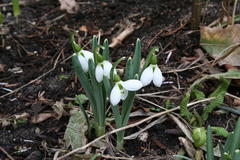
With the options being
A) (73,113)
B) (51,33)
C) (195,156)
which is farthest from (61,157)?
(51,33)

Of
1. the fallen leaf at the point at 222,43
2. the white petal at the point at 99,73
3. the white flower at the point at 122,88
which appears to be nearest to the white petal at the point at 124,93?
the white flower at the point at 122,88

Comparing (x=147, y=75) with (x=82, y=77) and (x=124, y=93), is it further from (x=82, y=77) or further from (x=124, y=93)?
(x=82, y=77)

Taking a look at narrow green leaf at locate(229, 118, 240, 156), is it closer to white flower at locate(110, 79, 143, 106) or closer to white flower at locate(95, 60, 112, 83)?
white flower at locate(110, 79, 143, 106)

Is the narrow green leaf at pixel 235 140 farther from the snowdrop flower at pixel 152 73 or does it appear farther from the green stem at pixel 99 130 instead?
the green stem at pixel 99 130

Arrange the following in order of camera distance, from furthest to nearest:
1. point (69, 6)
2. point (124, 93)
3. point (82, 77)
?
point (69, 6) → point (82, 77) → point (124, 93)

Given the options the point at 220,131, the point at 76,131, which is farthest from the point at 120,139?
the point at 220,131

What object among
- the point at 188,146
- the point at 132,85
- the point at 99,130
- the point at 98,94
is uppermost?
the point at 132,85

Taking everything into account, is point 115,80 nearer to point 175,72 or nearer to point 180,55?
point 175,72
